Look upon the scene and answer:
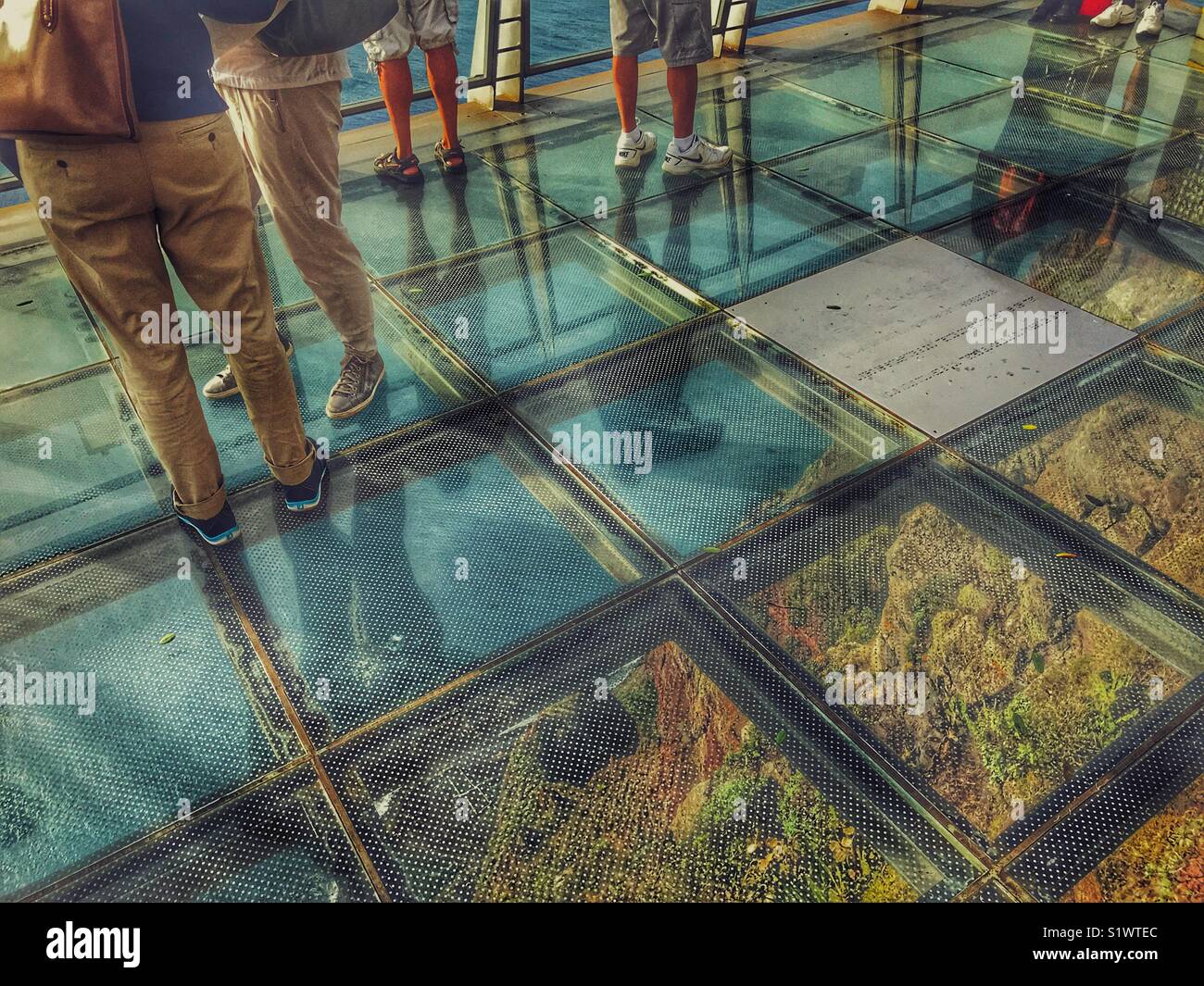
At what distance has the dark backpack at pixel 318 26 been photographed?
2.31 m

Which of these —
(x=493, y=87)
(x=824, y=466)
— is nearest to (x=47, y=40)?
(x=824, y=466)

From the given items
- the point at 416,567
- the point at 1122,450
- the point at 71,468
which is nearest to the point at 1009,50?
the point at 1122,450

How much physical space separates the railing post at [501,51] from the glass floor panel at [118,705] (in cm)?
378

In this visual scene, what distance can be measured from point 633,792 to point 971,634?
1011 mm

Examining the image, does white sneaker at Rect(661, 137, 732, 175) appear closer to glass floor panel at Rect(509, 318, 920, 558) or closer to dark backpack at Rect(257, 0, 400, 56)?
glass floor panel at Rect(509, 318, 920, 558)

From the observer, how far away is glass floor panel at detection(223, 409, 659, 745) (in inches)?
94.1

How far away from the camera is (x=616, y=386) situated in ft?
10.8

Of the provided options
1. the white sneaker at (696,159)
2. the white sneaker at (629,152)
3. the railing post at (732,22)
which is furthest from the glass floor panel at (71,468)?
the railing post at (732,22)

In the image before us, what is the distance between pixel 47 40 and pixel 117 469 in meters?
1.54

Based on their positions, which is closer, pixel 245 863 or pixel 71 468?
pixel 245 863

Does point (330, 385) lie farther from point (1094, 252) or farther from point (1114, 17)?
point (1114, 17)

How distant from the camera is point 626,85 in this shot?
4633 mm

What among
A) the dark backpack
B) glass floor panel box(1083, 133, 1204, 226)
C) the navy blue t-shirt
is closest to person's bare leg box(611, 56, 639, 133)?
glass floor panel box(1083, 133, 1204, 226)
